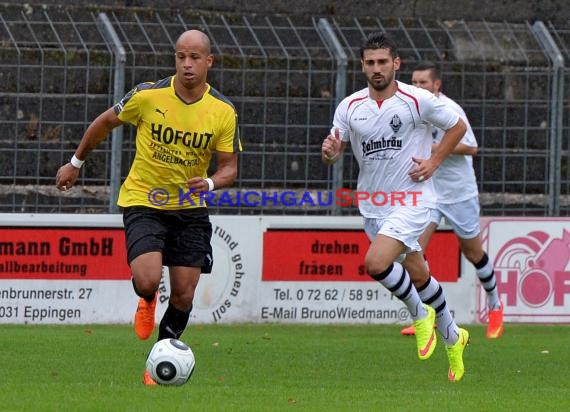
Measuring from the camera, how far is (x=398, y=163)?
10.1m

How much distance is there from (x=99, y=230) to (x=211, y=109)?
4.67m

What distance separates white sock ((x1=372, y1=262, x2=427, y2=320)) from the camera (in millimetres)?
9719

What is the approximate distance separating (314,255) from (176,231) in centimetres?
496

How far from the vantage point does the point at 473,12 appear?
56.7 ft

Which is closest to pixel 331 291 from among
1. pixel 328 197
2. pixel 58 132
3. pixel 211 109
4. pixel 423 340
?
pixel 328 197

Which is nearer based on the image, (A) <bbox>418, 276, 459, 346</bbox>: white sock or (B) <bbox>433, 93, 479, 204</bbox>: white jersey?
(A) <bbox>418, 276, 459, 346</bbox>: white sock

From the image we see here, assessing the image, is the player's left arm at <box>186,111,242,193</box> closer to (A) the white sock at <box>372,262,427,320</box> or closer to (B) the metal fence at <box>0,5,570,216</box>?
(A) the white sock at <box>372,262,427,320</box>

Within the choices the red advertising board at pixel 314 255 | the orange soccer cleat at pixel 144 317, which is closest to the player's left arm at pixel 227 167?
the orange soccer cleat at pixel 144 317

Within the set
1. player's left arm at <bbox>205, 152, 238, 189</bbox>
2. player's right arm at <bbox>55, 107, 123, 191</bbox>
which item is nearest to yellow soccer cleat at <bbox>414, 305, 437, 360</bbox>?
player's left arm at <bbox>205, 152, 238, 189</bbox>

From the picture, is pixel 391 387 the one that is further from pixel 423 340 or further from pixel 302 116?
pixel 302 116

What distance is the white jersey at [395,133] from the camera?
394 inches

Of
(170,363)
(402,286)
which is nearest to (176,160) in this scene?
(170,363)

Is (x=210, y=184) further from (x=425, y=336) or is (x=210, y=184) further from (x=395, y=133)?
(x=425, y=336)

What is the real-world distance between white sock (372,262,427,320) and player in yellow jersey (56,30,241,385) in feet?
4.22
